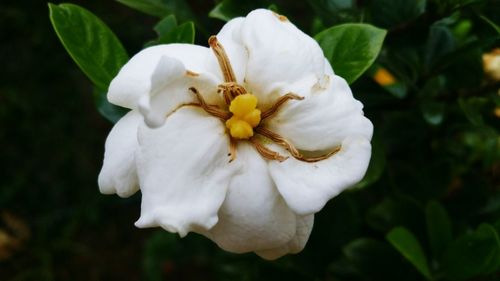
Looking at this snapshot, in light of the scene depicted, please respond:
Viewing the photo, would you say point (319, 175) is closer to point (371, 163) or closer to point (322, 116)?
point (322, 116)

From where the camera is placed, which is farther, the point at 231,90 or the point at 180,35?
the point at 180,35

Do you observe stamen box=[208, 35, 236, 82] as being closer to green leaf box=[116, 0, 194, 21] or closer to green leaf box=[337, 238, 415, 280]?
green leaf box=[116, 0, 194, 21]

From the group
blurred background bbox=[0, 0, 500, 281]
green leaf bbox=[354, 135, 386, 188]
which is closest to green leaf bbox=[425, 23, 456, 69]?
blurred background bbox=[0, 0, 500, 281]

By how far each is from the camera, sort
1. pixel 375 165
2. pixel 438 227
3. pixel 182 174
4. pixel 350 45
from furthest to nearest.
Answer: pixel 438 227 < pixel 375 165 < pixel 350 45 < pixel 182 174

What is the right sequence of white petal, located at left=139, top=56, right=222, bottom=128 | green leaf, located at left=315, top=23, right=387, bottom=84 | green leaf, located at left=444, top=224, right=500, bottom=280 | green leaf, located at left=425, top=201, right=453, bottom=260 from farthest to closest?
green leaf, located at left=425, top=201, right=453, bottom=260 → green leaf, located at left=444, top=224, right=500, bottom=280 → green leaf, located at left=315, top=23, right=387, bottom=84 → white petal, located at left=139, top=56, right=222, bottom=128

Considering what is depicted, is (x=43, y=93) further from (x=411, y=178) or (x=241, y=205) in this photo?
(x=241, y=205)

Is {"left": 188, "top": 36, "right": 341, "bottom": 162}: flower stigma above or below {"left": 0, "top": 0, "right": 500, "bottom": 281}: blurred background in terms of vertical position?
above

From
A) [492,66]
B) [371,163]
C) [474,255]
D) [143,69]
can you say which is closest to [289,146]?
[143,69]
